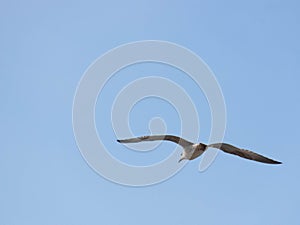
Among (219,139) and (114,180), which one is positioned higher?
(219,139)

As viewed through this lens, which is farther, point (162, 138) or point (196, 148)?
point (196, 148)

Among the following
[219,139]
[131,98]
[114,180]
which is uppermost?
[131,98]

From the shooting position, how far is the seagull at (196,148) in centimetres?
3139

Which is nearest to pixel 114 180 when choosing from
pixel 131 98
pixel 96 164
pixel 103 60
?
pixel 96 164

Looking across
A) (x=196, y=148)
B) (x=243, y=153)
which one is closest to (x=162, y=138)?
(x=196, y=148)

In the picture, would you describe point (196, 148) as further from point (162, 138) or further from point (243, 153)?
point (243, 153)

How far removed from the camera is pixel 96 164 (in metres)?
33.8

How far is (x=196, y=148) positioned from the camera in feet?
106

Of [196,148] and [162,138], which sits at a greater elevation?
[196,148]

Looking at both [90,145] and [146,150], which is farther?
[90,145]

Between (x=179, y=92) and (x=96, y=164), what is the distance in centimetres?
618

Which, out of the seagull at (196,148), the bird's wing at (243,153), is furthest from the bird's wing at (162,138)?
the bird's wing at (243,153)

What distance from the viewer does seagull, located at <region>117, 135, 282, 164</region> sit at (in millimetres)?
31391

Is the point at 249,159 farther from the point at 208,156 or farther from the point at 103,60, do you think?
the point at 103,60
